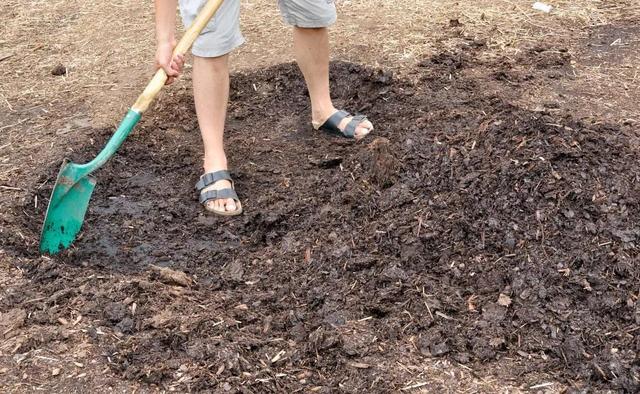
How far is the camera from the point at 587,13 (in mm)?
5559

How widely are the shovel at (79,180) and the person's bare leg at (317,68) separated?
73 centimetres

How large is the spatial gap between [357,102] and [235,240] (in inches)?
54.9

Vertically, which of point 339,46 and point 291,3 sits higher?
point 291,3

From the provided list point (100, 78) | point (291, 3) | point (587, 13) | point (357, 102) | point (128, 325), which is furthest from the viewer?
point (587, 13)

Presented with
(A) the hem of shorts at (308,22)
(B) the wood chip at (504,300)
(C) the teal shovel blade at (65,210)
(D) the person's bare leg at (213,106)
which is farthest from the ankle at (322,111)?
(B) the wood chip at (504,300)

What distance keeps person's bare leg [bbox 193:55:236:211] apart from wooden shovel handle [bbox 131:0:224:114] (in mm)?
260

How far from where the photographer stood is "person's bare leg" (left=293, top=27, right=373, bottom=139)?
13.4 feet

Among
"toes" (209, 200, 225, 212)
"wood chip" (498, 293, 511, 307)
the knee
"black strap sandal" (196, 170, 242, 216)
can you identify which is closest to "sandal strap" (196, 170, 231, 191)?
"black strap sandal" (196, 170, 242, 216)

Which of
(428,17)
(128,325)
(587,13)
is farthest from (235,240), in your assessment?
(587,13)

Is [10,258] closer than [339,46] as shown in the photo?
Yes

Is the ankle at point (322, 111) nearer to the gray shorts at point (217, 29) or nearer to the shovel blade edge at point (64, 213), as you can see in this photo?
the gray shorts at point (217, 29)

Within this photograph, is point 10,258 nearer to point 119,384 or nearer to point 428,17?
point 119,384

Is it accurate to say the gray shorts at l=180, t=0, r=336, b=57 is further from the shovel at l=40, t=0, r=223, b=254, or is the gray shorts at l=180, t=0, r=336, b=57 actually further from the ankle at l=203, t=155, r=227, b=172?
the ankle at l=203, t=155, r=227, b=172

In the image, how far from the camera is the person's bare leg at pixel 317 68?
410 cm
